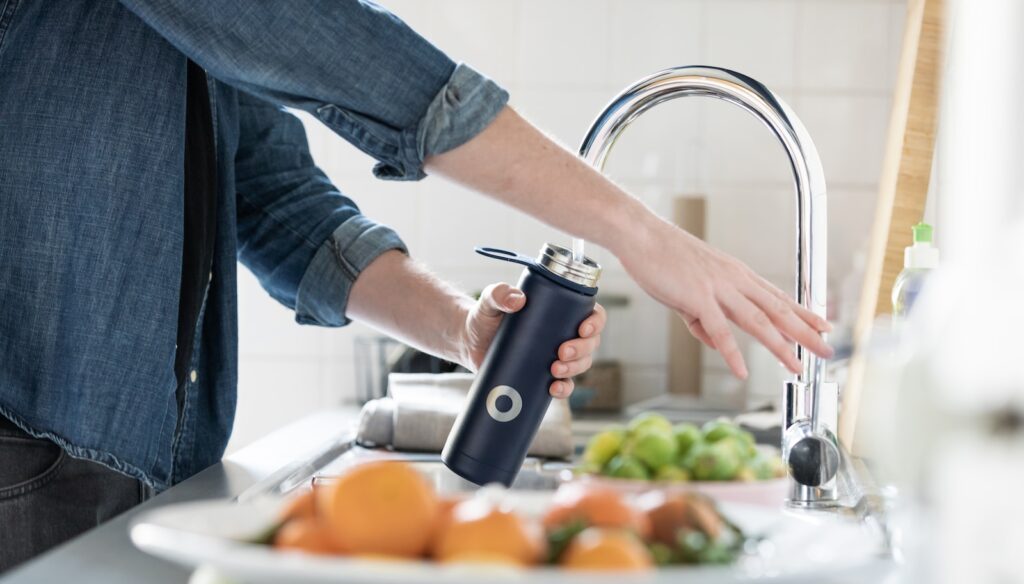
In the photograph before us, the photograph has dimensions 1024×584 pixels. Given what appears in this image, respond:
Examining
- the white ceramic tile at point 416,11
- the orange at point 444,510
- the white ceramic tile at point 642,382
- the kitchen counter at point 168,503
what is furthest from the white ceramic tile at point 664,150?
the orange at point 444,510

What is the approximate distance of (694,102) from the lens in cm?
229

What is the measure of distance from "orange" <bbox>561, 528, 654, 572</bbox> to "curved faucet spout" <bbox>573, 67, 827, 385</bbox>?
487 mm

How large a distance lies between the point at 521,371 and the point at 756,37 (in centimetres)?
155

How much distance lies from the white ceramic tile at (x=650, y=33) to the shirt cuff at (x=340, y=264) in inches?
45.2

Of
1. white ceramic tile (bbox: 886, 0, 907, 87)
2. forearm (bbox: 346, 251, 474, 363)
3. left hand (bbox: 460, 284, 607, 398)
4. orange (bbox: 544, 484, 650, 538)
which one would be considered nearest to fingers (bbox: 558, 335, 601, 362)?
left hand (bbox: 460, 284, 607, 398)

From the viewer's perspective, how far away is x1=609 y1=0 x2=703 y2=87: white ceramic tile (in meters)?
2.27

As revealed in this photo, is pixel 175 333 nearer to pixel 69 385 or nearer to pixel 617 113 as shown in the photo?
pixel 69 385

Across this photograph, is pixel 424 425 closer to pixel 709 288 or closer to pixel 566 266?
pixel 566 266

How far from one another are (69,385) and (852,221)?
5.41ft

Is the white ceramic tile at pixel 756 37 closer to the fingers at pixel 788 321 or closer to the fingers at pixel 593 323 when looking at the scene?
the fingers at pixel 593 323

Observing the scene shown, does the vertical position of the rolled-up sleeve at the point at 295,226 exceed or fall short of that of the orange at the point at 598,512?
it exceeds it

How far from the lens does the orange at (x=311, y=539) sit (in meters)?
0.49

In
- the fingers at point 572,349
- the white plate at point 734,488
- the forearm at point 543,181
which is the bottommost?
the white plate at point 734,488

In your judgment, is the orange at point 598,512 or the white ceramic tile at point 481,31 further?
the white ceramic tile at point 481,31
